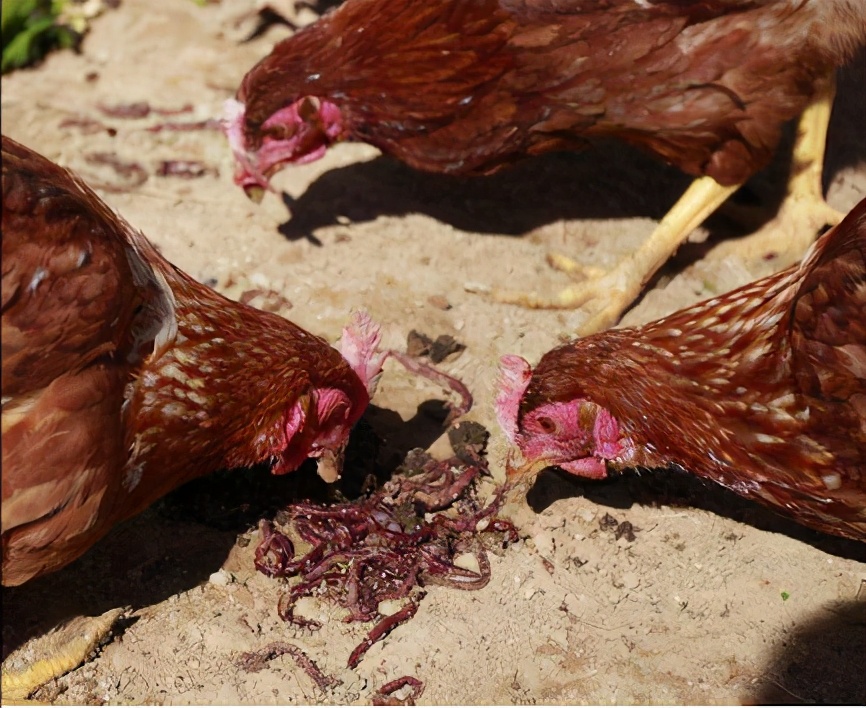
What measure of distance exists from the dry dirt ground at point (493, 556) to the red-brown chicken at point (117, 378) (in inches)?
13.8

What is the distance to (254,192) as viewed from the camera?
3.62m

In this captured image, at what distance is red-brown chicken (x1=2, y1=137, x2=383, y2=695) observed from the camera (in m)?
1.94

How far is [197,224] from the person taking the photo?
3.69m

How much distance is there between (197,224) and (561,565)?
80.8 inches

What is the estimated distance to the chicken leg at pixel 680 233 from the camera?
3.41 metres

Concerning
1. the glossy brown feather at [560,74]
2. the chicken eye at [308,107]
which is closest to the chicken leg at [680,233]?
the glossy brown feather at [560,74]

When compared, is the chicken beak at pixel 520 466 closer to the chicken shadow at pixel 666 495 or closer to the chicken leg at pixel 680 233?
the chicken shadow at pixel 666 495

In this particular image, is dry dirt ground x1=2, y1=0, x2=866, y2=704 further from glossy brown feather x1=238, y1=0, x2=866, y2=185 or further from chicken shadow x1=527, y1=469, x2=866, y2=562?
glossy brown feather x1=238, y1=0, x2=866, y2=185

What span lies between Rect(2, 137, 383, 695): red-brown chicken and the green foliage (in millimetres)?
2595

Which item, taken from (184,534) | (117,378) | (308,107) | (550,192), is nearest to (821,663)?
(184,534)

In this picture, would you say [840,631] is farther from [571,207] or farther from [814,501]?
[571,207]

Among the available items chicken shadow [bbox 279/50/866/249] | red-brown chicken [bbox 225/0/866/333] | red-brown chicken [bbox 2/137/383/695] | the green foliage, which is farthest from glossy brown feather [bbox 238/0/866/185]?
the green foliage

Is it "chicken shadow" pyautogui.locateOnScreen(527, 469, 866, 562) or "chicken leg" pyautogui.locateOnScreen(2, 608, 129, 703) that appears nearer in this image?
"chicken leg" pyautogui.locateOnScreen(2, 608, 129, 703)

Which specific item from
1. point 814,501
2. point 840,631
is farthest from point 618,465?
point 840,631
